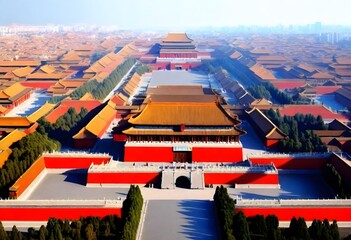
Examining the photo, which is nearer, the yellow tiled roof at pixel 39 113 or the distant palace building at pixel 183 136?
the distant palace building at pixel 183 136

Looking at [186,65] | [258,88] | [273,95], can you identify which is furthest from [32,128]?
[186,65]

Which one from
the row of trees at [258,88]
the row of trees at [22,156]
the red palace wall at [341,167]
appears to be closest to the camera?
the row of trees at [22,156]

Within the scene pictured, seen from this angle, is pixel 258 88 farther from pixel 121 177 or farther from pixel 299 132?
pixel 121 177

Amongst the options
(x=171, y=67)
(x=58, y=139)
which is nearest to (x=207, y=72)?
(x=171, y=67)

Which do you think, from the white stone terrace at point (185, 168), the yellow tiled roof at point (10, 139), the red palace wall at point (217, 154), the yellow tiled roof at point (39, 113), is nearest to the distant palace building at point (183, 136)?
the red palace wall at point (217, 154)

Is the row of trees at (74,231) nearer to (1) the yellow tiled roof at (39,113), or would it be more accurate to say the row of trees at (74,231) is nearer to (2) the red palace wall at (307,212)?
(2) the red palace wall at (307,212)
